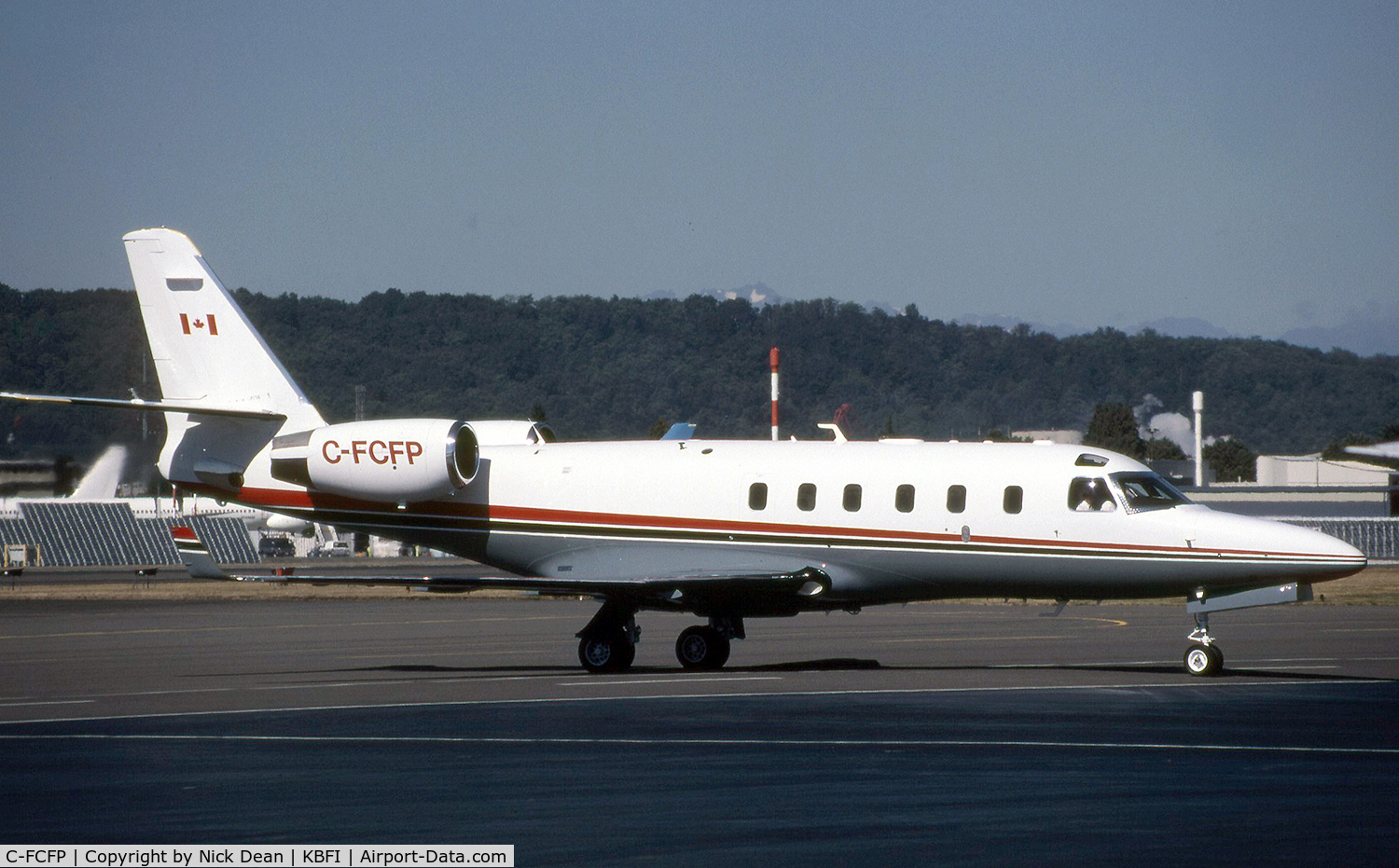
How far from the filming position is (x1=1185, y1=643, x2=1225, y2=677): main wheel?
23.5 metres

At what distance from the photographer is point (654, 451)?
26953mm

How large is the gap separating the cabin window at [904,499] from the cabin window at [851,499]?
0.57 metres

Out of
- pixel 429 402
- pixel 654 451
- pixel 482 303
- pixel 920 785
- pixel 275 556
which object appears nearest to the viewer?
pixel 920 785

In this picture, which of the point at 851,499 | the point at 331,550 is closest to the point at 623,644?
the point at 851,499

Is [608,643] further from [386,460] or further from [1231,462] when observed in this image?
[1231,462]

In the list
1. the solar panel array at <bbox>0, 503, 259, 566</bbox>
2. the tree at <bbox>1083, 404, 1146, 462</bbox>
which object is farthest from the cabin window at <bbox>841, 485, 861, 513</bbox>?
the tree at <bbox>1083, 404, 1146, 462</bbox>

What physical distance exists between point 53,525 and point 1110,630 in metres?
61.1

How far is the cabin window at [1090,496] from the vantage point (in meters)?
24.5

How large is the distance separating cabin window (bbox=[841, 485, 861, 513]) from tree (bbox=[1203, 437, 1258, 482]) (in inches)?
5421

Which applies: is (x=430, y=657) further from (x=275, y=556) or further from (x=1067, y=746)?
(x=275, y=556)

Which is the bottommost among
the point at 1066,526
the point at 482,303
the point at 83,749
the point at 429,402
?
the point at 83,749

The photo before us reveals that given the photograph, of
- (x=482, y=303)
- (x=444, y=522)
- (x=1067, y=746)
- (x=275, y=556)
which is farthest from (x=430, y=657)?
(x=482, y=303)

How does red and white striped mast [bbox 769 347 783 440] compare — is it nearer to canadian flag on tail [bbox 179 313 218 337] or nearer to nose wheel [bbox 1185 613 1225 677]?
canadian flag on tail [bbox 179 313 218 337]

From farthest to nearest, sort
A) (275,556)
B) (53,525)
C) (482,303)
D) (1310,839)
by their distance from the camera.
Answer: (482,303) → (275,556) → (53,525) → (1310,839)
